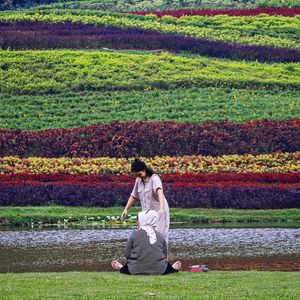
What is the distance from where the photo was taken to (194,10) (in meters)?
53.6

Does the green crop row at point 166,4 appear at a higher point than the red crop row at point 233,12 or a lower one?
higher

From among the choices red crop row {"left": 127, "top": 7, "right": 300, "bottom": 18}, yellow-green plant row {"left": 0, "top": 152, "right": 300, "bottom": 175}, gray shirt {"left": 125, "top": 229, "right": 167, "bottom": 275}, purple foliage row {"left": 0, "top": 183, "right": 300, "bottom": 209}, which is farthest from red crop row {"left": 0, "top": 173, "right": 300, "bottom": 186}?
red crop row {"left": 127, "top": 7, "right": 300, "bottom": 18}

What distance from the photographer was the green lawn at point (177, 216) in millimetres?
22016

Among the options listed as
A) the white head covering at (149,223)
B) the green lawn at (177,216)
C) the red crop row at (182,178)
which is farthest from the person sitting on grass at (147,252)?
the red crop row at (182,178)

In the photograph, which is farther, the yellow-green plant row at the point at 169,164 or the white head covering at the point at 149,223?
the yellow-green plant row at the point at 169,164

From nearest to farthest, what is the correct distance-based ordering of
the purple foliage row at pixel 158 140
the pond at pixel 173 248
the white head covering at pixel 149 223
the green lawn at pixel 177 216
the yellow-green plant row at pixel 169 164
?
1. the white head covering at pixel 149 223
2. the pond at pixel 173 248
3. the green lawn at pixel 177 216
4. the yellow-green plant row at pixel 169 164
5. the purple foliage row at pixel 158 140

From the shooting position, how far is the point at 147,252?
13297 millimetres

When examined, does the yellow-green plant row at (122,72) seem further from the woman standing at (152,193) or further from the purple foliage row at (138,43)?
the woman standing at (152,193)

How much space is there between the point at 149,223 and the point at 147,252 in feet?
1.39

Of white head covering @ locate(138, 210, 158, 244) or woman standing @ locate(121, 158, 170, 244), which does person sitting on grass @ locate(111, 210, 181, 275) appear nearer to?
white head covering @ locate(138, 210, 158, 244)

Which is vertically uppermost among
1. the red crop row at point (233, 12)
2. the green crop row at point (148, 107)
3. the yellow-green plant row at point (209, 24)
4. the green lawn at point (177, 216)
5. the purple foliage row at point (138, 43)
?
the red crop row at point (233, 12)

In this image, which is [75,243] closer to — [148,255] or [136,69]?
[148,255]

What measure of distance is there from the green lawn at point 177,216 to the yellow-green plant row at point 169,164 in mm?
3545

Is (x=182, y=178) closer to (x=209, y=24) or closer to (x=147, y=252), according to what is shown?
(x=147, y=252)
